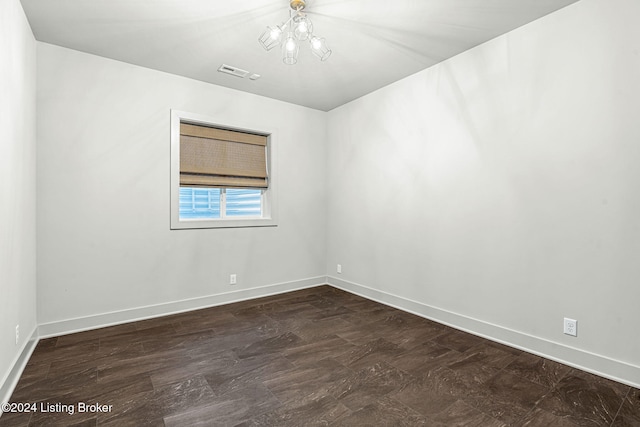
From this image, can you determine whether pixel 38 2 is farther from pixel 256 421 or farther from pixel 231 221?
pixel 256 421

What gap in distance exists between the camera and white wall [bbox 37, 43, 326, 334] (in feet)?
9.64

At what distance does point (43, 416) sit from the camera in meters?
1.78

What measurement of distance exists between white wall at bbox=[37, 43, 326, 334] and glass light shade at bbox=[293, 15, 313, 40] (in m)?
1.54

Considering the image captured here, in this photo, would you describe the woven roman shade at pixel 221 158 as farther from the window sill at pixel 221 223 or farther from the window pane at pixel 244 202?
the window sill at pixel 221 223

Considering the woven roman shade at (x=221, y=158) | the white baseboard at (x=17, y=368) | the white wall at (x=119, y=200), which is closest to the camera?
the white baseboard at (x=17, y=368)

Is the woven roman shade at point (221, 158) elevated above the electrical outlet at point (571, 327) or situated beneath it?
elevated above

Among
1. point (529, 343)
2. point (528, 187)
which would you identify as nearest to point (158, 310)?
point (529, 343)

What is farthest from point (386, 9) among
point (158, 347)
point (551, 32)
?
point (158, 347)

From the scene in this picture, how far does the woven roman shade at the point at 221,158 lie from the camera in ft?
12.2

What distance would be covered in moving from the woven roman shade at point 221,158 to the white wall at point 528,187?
5.40 ft

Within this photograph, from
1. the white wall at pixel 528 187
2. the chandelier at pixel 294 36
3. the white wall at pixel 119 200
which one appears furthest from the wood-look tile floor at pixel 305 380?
the chandelier at pixel 294 36

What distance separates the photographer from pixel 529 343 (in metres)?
2.61

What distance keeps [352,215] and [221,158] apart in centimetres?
189

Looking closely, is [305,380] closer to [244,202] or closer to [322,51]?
[244,202]
